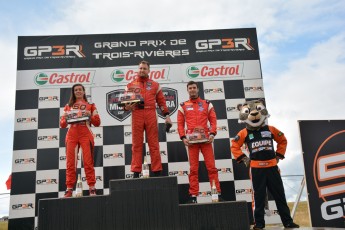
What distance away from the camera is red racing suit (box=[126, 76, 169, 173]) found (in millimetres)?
3230

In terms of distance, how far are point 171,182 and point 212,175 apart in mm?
986

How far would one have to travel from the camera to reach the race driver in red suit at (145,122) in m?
3.23

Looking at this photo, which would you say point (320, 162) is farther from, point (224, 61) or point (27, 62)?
point (27, 62)

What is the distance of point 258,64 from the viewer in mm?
4852

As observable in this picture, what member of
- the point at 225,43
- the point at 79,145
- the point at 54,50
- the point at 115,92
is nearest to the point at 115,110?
the point at 115,92

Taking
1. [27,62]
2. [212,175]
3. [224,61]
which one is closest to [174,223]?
[212,175]

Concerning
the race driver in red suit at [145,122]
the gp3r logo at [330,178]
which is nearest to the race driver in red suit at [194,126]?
the race driver in red suit at [145,122]

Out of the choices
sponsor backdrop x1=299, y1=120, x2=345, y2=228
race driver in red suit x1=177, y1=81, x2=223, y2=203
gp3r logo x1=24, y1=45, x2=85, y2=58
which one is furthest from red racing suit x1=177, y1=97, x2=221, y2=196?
gp3r logo x1=24, y1=45, x2=85, y2=58

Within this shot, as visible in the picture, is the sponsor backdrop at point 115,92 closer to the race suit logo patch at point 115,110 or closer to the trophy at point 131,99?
the race suit logo patch at point 115,110

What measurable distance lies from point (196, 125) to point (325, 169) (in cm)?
163

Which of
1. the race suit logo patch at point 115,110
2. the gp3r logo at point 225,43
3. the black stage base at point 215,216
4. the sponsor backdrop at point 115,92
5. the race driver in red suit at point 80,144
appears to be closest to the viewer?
the black stage base at point 215,216

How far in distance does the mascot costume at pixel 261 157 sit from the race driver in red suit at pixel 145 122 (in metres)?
0.83

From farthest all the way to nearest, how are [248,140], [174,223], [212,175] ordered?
[212,175], [248,140], [174,223]

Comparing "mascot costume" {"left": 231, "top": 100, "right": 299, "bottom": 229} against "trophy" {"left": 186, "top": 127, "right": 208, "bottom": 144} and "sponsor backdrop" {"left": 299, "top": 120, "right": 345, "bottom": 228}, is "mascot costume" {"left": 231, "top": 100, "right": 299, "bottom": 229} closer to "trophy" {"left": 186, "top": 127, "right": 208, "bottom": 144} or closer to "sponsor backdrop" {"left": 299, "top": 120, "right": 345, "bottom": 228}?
"trophy" {"left": 186, "top": 127, "right": 208, "bottom": 144}
